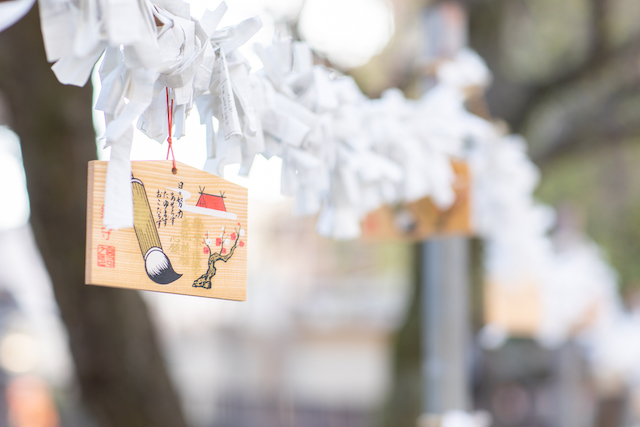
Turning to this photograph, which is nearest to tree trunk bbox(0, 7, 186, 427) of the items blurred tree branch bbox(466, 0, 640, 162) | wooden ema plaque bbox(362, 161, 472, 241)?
wooden ema plaque bbox(362, 161, 472, 241)

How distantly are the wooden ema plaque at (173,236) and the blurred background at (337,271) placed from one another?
7 cm

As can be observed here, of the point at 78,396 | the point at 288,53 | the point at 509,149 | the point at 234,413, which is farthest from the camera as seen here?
the point at 234,413

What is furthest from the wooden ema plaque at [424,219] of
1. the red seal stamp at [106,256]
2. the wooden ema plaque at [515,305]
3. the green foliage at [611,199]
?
the green foliage at [611,199]

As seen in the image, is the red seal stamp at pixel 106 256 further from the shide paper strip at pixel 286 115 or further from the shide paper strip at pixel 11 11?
the shide paper strip at pixel 11 11

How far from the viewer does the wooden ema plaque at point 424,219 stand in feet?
3.28

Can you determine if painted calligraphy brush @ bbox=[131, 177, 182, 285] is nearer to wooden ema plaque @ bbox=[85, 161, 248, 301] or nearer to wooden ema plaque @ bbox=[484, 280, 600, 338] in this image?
wooden ema plaque @ bbox=[85, 161, 248, 301]

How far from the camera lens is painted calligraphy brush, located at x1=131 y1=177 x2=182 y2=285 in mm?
469

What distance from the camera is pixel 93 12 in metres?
0.38

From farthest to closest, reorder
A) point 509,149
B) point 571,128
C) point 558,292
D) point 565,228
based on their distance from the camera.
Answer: point 571,128
point 565,228
point 558,292
point 509,149

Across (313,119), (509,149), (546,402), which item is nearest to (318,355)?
(546,402)

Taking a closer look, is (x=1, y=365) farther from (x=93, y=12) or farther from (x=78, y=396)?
(x=93, y=12)

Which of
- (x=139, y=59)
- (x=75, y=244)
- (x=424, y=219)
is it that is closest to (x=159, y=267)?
(x=139, y=59)

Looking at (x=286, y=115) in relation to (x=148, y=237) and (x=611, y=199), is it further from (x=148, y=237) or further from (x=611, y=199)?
(x=611, y=199)

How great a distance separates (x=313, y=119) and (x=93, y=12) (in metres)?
0.28
